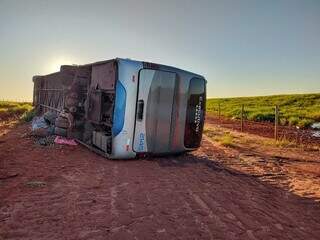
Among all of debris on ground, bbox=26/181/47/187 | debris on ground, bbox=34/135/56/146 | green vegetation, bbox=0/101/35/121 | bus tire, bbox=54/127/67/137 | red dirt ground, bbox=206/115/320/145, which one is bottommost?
green vegetation, bbox=0/101/35/121

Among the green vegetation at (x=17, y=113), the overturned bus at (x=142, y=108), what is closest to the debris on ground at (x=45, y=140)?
the overturned bus at (x=142, y=108)

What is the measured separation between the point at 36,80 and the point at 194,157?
24.1 m

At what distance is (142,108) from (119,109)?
0.64 meters

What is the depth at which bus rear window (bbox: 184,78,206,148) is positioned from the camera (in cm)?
1087

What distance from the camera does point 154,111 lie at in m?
10.1

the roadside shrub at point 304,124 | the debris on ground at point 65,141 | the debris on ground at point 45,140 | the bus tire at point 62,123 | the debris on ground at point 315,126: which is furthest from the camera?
the roadside shrub at point 304,124

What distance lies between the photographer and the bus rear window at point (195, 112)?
1087cm

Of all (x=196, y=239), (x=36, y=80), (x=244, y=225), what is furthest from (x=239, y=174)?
(x=36, y=80)

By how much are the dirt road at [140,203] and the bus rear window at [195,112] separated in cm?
154

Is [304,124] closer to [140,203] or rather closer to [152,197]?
[152,197]

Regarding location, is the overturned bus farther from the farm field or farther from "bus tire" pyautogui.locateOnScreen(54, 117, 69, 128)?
"bus tire" pyautogui.locateOnScreen(54, 117, 69, 128)

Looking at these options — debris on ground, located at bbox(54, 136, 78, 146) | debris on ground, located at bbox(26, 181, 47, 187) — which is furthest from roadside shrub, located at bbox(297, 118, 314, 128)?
debris on ground, located at bbox(26, 181, 47, 187)

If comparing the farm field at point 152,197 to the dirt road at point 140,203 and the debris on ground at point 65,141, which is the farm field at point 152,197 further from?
the debris on ground at point 65,141

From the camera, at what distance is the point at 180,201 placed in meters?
6.38
